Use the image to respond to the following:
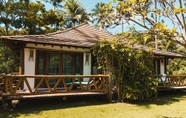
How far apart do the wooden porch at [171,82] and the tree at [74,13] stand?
20.7m

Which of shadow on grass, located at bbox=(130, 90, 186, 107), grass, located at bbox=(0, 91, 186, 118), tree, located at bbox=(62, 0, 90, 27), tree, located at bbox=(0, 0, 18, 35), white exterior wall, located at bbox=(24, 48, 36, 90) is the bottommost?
shadow on grass, located at bbox=(130, 90, 186, 107)

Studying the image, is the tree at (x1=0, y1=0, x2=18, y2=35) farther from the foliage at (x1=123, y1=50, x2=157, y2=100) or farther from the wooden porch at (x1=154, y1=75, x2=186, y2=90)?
the wooden porch at (x1=154, y1=75, x2=186, y2=90)

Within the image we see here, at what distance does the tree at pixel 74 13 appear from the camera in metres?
29.7

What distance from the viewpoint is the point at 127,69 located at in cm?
894

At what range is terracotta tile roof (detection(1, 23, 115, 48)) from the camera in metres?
8.44

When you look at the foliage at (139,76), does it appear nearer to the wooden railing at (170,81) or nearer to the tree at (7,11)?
the wooden railing at (170,81)

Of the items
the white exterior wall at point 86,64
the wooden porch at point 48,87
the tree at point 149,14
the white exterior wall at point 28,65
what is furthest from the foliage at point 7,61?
the tree at point 149,14

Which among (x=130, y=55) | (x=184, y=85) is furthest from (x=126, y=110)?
(x=184, y=85)

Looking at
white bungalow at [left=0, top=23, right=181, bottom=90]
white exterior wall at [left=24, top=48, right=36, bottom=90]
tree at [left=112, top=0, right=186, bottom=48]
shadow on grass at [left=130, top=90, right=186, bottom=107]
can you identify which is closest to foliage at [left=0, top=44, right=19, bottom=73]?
white bungalow at [left=0, top=23, right=181, bottom=90]

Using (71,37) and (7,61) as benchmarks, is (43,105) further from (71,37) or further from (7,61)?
(7,61)

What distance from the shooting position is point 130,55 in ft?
28.2

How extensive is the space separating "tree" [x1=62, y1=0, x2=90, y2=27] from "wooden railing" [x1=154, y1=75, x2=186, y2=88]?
20691mm

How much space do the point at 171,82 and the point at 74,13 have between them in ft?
72.7

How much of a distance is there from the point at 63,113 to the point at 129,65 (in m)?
4.17
